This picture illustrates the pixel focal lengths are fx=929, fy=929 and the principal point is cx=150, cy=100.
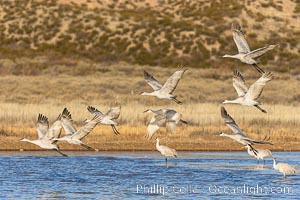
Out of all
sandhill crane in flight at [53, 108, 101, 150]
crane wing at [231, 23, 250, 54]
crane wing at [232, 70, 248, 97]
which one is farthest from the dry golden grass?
crane wing at [231, 23, 250, 54]

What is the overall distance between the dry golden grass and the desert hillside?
800 inches

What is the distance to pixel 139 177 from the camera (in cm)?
2394

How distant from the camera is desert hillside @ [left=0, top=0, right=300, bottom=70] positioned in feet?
199

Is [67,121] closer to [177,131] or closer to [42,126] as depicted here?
[42,126]

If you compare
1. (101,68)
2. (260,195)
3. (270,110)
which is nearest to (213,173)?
(260,195)

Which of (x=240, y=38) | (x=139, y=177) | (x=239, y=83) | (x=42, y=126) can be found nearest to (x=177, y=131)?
(x=139, y=177)

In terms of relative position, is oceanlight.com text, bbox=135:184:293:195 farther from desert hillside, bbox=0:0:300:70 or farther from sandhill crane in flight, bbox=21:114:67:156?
desert hillside, bbox=0:0:300:70

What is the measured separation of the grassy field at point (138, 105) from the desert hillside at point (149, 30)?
15.2 feet

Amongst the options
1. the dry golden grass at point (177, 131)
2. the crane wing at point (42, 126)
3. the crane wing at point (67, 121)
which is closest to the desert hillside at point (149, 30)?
the dry golden grass at point (177, 131)

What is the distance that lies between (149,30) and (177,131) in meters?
30.8

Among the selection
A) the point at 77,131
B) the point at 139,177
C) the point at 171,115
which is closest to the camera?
the point at 77,131

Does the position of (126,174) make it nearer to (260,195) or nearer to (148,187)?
(148,187)

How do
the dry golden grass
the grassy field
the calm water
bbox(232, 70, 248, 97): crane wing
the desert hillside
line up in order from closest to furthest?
the calm water < bbox(232, 70, 248, 97): crane wing < the dry golden grass < the grassy field < the desert hillside

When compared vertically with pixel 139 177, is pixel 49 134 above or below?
above
